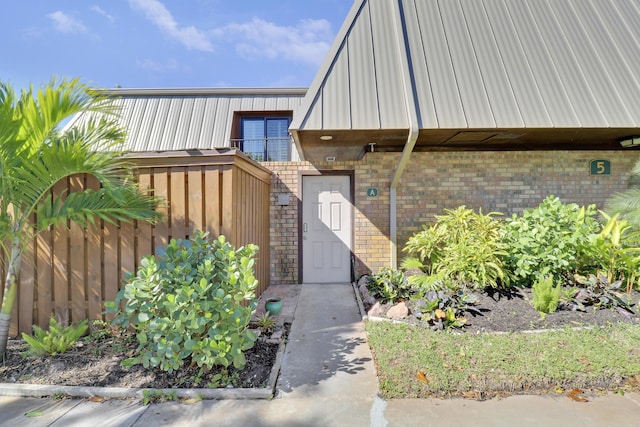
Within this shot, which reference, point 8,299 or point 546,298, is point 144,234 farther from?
point 546,298

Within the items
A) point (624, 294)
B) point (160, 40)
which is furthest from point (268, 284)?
point (160, 40)

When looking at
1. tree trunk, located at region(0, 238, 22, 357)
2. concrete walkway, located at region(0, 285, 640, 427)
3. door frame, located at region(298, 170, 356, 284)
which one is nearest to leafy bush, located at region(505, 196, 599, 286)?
concrete walkway, located at region(0, 285, 640, 427)

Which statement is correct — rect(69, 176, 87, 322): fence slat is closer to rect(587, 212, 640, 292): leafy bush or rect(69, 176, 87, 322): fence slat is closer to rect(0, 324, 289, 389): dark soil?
rect(0, 324, 289, 389): dark soil

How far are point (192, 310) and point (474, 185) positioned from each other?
5483 mm

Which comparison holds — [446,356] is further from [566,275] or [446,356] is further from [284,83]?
[284,83]

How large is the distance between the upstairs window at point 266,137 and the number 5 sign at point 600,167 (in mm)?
6561

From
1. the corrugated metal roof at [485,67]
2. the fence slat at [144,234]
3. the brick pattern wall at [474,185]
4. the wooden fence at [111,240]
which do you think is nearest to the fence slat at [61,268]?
the wooden fence at [111,240]

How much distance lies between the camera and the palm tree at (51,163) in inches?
111

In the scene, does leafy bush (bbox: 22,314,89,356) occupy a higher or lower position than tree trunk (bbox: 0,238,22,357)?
lower

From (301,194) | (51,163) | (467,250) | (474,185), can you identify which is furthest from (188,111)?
(467,250)

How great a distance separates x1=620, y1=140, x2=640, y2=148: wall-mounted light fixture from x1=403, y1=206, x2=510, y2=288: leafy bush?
3.10 meters

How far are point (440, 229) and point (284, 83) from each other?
6456 millimetres

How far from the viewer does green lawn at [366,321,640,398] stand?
102 inches

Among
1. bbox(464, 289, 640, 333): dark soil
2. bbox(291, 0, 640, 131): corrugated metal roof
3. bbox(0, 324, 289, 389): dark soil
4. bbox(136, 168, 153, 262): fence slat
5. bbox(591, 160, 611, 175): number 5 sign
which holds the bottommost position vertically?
bbox(0, 324, 289, 389): dark soil
